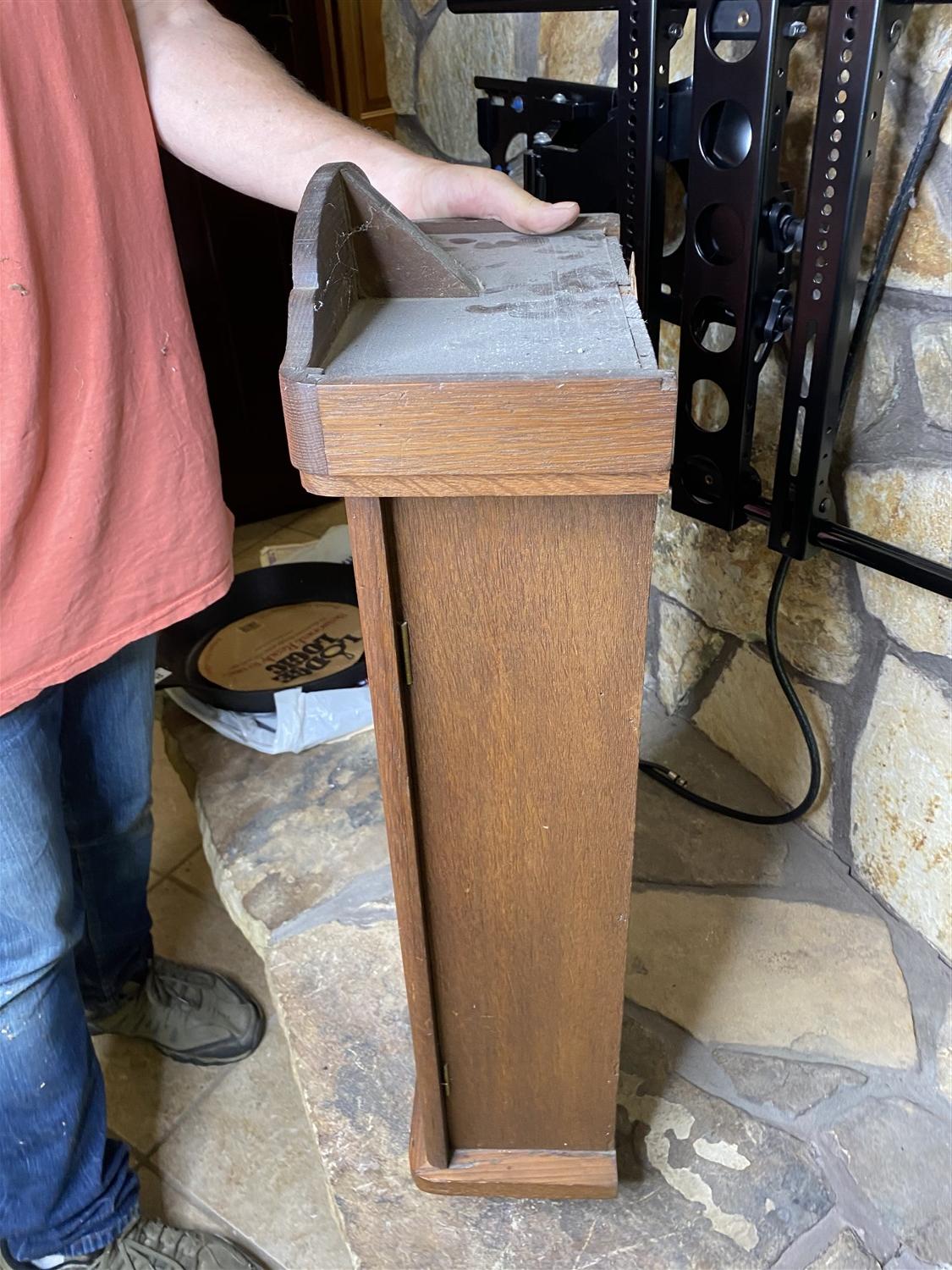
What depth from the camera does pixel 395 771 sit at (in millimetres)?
636

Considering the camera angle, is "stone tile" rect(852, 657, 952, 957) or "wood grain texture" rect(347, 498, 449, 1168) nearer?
"wood grain texture" rect(347, 498, 449, 1168)

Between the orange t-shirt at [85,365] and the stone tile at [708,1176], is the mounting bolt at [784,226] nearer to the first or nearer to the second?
the orange t-shirt at [85,365]

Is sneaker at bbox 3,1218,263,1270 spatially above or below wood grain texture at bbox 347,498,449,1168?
below

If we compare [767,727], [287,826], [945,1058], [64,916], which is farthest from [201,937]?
[945,1058]

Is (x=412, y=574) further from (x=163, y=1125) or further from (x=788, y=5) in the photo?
(x=163, y=1125)

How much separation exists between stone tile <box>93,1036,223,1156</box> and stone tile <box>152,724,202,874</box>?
1.05 feet

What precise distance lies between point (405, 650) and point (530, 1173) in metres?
0.55

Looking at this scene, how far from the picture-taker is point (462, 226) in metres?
0.74

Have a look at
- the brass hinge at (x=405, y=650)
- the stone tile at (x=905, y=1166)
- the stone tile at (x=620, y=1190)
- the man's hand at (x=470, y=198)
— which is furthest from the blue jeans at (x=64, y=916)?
the stone tile at (x=905, y=1166)

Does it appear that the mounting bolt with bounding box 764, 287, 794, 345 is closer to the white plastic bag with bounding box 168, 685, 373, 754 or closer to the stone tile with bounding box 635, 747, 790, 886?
the stone tile with bounding box 635, 747, 790, 886

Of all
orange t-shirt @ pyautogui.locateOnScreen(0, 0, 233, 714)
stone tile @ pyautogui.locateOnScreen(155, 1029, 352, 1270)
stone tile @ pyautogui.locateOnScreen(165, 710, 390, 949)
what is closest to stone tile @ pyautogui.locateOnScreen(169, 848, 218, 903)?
stone tile @ pyautogui.locateOnScreen(165, 710, 390, 949)

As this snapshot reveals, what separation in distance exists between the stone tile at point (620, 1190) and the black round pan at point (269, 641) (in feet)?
1.88

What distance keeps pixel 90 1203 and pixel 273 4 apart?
6.48ft

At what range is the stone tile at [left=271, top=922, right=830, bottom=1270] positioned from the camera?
87 centimetres
